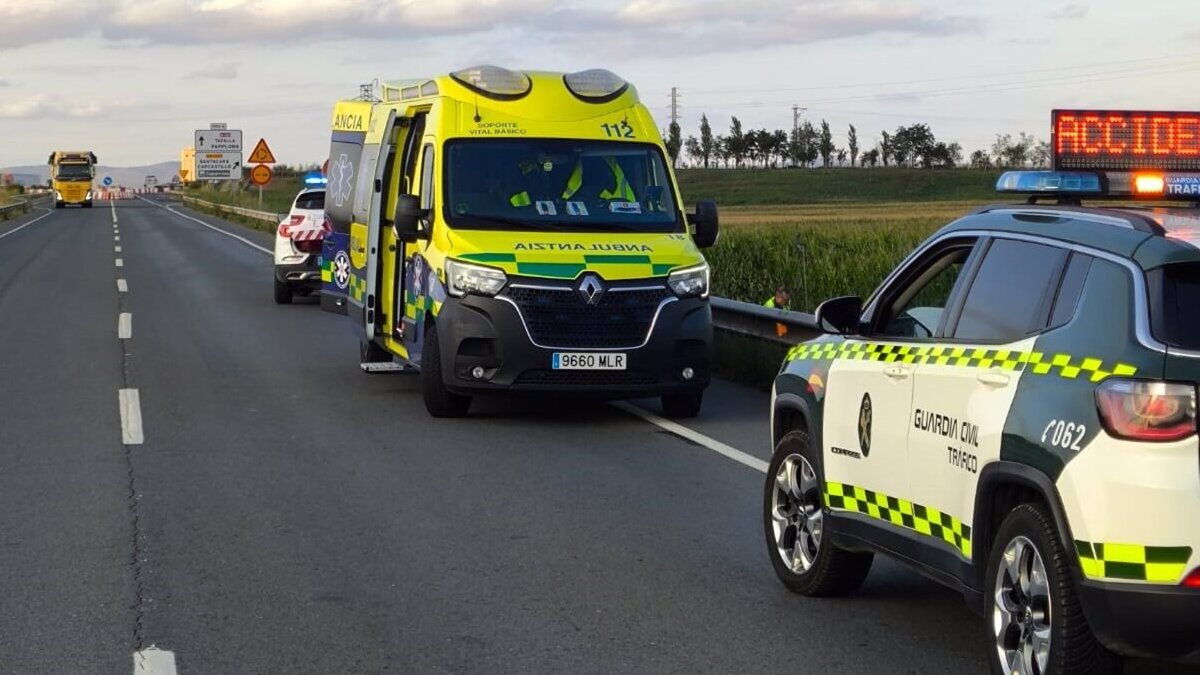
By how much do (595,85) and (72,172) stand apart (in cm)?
8254

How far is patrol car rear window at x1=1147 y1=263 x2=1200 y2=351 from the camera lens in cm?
468

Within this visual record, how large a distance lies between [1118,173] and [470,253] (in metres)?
6.58

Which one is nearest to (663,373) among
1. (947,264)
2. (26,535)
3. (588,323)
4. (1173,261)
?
(588,323)

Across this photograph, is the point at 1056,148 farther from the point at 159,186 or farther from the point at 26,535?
the point at 159,186

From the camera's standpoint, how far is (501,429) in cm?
1202

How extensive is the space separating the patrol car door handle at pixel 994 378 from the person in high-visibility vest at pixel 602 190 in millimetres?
7672

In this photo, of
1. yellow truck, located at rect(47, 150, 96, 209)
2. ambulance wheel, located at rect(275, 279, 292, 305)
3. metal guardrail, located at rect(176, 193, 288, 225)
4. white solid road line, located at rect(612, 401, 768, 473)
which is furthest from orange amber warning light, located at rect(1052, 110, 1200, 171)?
yellow truck, located at rect(47, 150, 96, 209)

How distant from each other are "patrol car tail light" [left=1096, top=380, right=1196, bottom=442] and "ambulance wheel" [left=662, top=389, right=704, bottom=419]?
783cm

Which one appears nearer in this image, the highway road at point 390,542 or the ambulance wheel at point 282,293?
the highway road at point 390,542

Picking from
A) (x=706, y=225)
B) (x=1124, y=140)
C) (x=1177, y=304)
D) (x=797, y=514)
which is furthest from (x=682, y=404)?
(x=1177, y=304)

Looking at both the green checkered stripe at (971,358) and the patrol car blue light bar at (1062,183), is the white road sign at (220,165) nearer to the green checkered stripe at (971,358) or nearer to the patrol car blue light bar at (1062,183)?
the green checkered stripe at (971,358)

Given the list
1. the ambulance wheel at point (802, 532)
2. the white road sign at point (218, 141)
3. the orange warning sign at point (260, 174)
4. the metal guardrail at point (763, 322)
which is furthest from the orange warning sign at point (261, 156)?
the ambulance wheel at point (802, 532)

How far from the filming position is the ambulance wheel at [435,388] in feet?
40.4

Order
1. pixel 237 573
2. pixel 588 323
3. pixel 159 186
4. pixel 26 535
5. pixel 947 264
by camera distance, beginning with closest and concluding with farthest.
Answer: pixel 947 264 < pixel 237 573 < pixel 26 535 < pixel 588 323 < pixel 159 186
